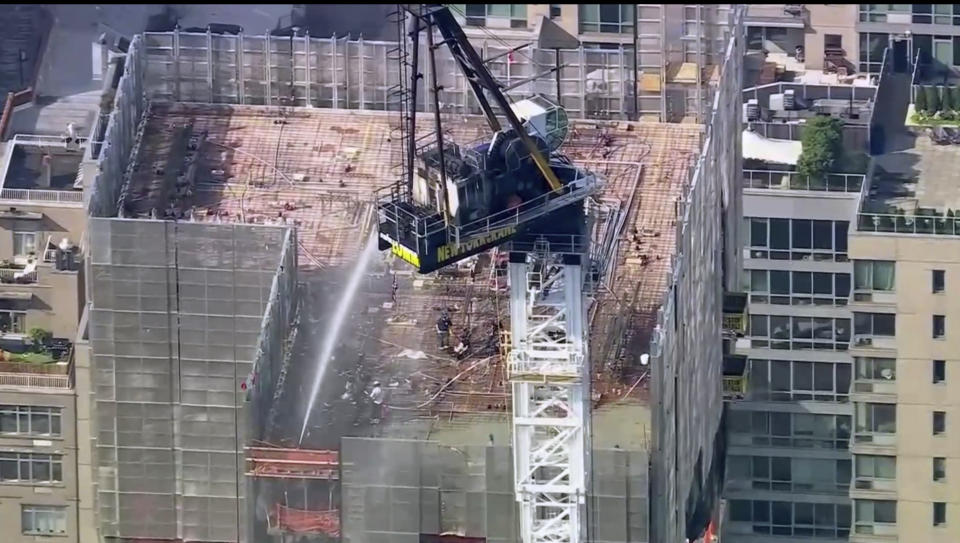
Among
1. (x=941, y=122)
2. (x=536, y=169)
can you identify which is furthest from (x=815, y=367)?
(x=536, y=169)

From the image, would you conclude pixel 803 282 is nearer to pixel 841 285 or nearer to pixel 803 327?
pixel 841 285

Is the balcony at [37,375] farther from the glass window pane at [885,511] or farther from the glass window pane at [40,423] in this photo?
the glass window pane at [885,511]

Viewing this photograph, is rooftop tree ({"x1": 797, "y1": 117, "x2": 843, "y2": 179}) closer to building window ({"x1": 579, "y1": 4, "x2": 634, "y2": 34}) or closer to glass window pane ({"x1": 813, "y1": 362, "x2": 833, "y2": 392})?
glass window pane ({"x1": 813, "y1": 362, "x2": 833, "y2": 392})

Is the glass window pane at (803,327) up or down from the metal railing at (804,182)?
down

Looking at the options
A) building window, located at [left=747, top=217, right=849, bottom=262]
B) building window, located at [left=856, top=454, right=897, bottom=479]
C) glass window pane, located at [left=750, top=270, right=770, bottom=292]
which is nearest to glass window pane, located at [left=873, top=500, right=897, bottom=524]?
building window, located at [left=856, top=454, right=897, bottom=479]

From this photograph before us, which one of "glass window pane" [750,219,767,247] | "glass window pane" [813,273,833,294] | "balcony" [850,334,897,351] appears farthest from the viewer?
"glass window pane" [750,219,767,247]

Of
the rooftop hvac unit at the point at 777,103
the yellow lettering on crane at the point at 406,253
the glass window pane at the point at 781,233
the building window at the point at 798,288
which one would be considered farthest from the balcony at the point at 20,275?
the rooftop hvac unit at the point at 777,103

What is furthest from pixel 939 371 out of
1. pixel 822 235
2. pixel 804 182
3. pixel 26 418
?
pixel 26 418
